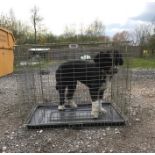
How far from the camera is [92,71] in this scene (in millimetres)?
5344

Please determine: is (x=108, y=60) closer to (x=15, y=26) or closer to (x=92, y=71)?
(x=92, y=71)

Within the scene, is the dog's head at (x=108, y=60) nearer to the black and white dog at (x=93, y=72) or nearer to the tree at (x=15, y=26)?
the black and white dog at (x=93, y=72)

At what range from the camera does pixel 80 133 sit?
483cm

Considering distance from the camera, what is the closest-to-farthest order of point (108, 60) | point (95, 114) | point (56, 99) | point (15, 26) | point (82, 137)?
point (82, 137) < point (108, 60) < point (95, 114) < point (56, 99) < point (15, 26)

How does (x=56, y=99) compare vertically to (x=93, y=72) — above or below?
below

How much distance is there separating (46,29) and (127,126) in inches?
943

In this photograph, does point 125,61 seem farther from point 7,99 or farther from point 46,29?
point 46,29

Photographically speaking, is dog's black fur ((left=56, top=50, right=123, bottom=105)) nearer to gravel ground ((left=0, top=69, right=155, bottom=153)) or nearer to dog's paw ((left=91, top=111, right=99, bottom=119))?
dog's paw ((left=91, top=111, right=99, bottom=119))

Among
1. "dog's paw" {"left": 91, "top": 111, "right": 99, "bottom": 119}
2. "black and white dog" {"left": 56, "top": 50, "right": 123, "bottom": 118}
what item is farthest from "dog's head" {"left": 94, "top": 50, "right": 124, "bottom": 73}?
"dog's paw" {"left": 91, "top": 111, "right": 99, "bottom": 119}

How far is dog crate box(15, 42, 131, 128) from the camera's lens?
5.27m

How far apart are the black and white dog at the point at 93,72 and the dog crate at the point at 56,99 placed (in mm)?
84

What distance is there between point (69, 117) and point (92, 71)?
93cm

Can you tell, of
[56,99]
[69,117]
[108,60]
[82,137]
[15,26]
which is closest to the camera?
[82,137]

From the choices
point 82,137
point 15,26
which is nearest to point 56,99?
point 82,137
